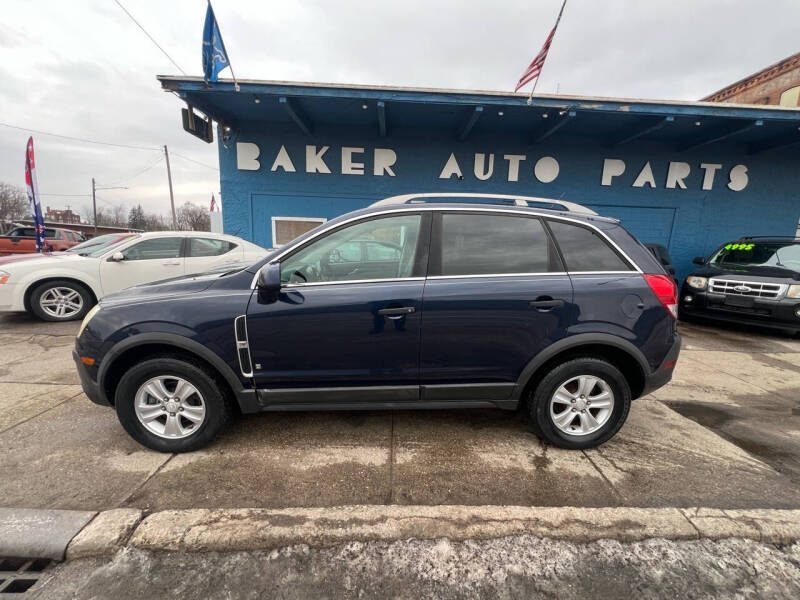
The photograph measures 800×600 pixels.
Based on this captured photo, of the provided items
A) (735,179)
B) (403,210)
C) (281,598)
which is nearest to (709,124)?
(735,179)

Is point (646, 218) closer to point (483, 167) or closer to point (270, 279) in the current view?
point (483, 167)

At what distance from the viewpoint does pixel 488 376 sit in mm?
2506

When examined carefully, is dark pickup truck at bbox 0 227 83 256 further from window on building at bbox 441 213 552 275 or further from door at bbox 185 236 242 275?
window on building at bbox 441 213 552 275

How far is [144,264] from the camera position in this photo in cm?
574

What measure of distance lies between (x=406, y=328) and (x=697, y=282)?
7.03 metres

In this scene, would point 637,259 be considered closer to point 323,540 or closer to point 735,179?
point 323,540

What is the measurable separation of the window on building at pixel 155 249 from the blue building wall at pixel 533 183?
2.16 meters

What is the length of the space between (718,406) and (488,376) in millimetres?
2803

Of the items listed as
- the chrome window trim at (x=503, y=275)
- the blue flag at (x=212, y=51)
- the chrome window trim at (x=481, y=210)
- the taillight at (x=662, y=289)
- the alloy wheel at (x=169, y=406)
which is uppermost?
the blue flag at (x=212, y=51)

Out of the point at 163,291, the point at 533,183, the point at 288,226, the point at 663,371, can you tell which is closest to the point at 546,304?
the point at 663,371

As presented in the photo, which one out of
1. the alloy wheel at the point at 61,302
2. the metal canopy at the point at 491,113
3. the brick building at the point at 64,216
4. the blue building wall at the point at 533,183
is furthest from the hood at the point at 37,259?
the brick building at the point at 64,216

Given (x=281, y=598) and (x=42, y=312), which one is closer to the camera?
(x=281, y=598)

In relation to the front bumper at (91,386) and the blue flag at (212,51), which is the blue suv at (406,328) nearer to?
the front bumper at (91,386)

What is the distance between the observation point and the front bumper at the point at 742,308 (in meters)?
5.65
